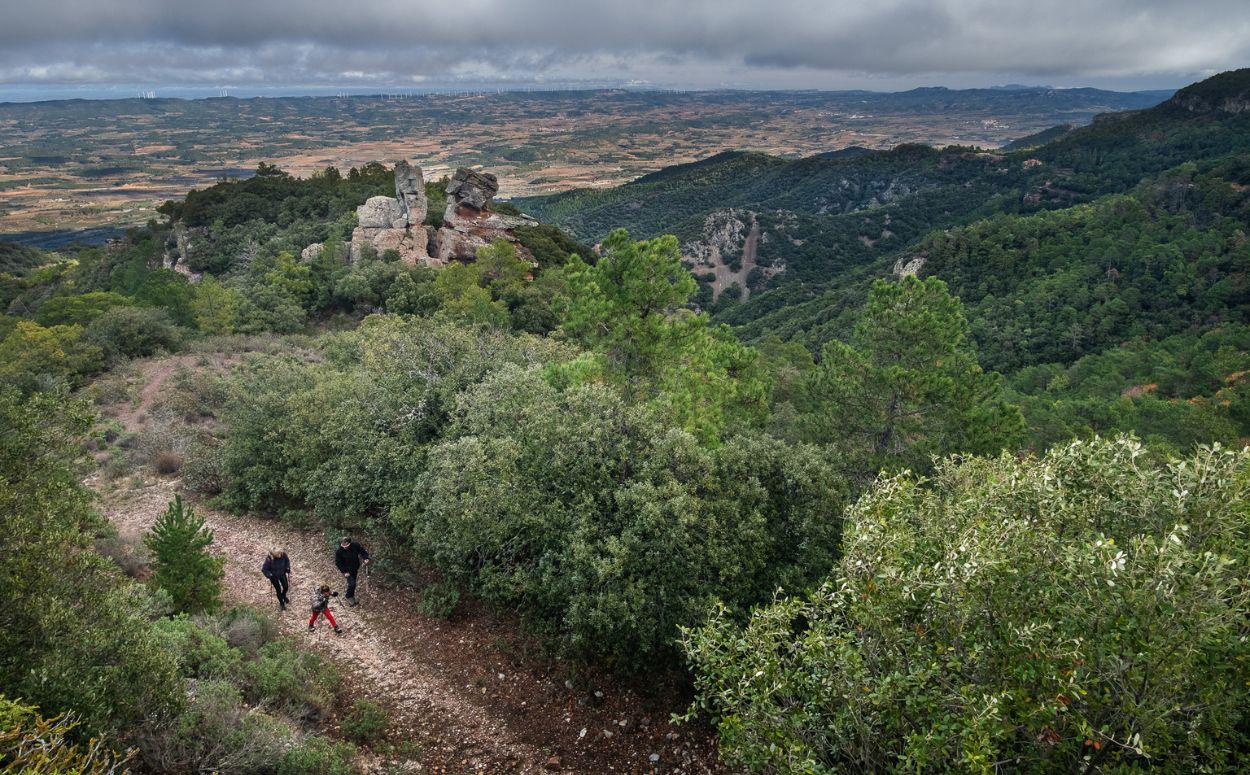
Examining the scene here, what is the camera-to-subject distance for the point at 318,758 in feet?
25.9

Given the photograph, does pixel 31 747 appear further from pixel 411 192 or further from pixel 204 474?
pixel 411 192

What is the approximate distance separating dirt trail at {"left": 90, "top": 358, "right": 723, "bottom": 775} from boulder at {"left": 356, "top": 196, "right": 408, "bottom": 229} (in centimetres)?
3320

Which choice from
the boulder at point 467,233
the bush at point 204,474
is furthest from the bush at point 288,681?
the boulder at point 467,233

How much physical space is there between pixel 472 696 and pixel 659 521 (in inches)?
175

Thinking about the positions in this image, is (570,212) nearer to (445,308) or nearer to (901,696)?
(445,308)

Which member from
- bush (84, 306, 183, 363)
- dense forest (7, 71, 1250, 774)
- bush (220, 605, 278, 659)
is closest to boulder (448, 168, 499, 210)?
dense forest (7, 71, 1250, 774)

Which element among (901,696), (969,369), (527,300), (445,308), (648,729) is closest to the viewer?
(901,696)

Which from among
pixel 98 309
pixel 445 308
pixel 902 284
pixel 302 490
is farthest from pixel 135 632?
pixel 98 309

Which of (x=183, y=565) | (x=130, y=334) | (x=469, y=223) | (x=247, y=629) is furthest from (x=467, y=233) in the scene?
(x=247, y=629)

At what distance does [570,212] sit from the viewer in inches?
5153

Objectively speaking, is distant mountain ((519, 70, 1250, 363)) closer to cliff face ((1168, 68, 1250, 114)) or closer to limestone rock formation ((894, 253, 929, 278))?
cliff face ((1168, 68, 1250, 114))

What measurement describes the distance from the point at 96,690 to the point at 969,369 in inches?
687

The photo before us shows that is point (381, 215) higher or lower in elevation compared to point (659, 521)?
higher

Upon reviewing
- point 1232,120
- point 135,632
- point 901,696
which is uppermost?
point 1232,120
